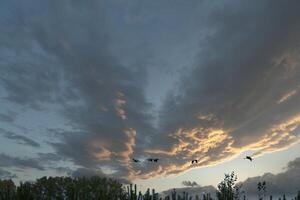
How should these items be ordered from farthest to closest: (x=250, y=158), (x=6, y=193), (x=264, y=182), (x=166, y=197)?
(x=264, y=182), (x=166, y=197), (x=6, y=193), (x=250, y=158)

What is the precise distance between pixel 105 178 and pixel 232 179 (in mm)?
35438

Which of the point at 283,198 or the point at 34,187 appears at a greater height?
the point at 34,187

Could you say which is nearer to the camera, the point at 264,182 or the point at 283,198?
the point at 283,198

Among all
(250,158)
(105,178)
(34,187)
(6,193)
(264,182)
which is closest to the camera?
(250,158)

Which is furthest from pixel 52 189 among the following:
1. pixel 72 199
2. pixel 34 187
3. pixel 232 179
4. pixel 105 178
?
pixel 72 199

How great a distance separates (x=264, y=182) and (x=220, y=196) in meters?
23.9

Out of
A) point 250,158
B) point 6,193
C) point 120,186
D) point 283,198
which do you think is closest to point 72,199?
point 6,193

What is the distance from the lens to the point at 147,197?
31922mm

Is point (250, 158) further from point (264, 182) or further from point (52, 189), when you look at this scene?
point (52, 189)

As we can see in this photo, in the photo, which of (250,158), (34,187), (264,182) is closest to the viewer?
(250,158)

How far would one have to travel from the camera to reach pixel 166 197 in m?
34.9

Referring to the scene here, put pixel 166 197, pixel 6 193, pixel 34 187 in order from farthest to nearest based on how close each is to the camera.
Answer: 1. pixel 34 187
2. pixel 166 197
3. pixel 6 193

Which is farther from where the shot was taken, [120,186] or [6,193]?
[120,186]

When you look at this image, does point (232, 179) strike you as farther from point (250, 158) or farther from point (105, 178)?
point (105, 178)
